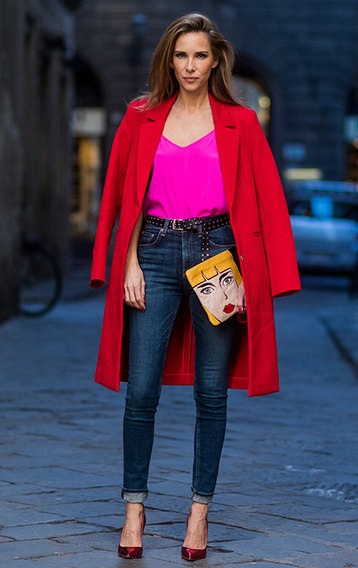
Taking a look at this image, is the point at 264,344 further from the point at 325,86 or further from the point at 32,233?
the point at 325,86

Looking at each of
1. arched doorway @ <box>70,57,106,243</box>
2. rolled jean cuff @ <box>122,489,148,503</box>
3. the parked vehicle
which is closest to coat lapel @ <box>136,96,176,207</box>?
rolled jean cuff @ <box>122,489,148,503</box>

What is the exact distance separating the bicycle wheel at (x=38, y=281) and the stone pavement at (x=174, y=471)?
323 cm

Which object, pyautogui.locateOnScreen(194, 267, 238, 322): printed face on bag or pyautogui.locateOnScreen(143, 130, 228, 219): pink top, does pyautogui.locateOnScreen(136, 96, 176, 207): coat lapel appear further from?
pyautogui.locateOnScreen(194, 267, 238, 322): printed face on bag

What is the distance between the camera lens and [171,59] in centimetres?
521

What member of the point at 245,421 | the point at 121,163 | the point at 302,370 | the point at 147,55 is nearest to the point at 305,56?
the point at 147,55

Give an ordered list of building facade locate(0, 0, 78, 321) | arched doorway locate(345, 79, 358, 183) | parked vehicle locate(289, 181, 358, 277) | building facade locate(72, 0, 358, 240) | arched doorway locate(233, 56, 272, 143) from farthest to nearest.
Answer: arched doorway locate(345, 79, 358, 183), arched doorway locate(233, 56, 272, 143), building facade locate(72, 0, 358, 240), parked vehicle locate(289, 181, 358, 277), building facade locate(0, 0, 78, 321)

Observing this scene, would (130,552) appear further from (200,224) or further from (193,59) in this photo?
(193,59)

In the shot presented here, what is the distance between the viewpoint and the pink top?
5.11 metres

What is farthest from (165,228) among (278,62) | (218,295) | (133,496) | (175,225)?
(278,62)

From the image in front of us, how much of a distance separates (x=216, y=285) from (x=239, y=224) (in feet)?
0.68

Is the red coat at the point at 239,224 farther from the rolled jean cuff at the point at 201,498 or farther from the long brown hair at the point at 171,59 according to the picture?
the rolled jean cuff at the point at 201,498

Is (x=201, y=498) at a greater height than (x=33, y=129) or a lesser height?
greater

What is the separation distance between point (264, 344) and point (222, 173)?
57cm

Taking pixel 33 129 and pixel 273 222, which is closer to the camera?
pixel 273 222
